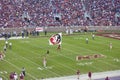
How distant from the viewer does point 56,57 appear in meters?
40.5

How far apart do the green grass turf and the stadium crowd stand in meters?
10.2

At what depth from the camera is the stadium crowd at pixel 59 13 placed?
199 ft

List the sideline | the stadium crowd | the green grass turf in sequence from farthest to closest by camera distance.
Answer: the stadium crowd < the green grass turf < the sideline

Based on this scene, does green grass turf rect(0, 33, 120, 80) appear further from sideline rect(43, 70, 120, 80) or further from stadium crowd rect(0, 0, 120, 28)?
stadium crowd rect(0, 0, 120, 28)

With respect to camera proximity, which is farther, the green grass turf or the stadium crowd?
the stadium crowd

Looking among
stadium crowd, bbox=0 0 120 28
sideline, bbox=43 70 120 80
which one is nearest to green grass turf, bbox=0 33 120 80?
sideline, bbox=43 70 120 80

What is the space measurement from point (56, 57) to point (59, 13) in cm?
2505

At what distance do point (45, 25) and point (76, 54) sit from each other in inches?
754

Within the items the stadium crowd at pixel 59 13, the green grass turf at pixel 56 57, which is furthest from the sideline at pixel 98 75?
the stadium crowd at pixel 59 13

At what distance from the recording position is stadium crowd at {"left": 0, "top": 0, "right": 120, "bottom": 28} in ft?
199

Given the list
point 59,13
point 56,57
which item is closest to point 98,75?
point 56,57

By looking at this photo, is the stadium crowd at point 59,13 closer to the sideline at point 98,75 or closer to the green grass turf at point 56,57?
the green grass turf at point 56,57

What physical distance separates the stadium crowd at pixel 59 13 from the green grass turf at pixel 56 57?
10232 mm

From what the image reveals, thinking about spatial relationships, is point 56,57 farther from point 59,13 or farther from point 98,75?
point 59,13
